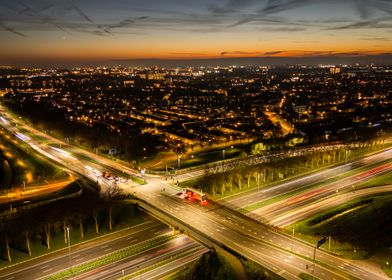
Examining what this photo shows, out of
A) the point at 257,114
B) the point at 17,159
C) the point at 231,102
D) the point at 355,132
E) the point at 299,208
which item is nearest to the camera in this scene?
the point at 299,208

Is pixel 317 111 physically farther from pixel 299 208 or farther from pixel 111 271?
pixel 111 271

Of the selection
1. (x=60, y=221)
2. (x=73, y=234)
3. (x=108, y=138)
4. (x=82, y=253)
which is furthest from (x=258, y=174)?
(x=108, y=138)

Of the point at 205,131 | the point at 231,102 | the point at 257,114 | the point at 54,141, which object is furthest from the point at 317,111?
the point at 54,141

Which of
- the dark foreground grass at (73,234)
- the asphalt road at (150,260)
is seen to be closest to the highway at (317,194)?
the asphalt road at (150,260)

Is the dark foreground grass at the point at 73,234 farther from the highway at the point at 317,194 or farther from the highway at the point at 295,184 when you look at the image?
the highway at the point at 317,194

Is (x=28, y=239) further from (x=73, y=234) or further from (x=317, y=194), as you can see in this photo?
A: (x=317, y=194)

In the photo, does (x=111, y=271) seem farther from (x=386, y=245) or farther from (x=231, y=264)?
(x=386, y=245)

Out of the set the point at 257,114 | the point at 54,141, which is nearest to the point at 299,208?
the point at 54,141

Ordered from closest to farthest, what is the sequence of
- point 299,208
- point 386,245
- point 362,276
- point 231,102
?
point 362,276
point 386,245
point 299,208
point 231,102

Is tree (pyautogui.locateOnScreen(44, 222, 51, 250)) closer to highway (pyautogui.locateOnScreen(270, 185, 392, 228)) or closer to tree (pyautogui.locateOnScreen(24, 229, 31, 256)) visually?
tree (pyautogui.locateOnScreen(24, 229, 31, 256))

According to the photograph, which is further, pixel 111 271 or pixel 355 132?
Answer: pixel 355 132
